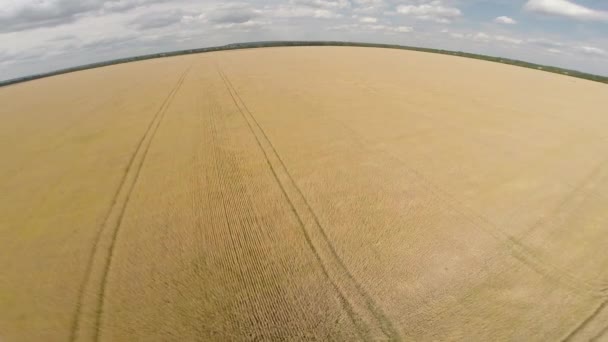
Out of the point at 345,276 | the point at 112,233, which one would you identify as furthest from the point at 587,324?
the point at 112,233

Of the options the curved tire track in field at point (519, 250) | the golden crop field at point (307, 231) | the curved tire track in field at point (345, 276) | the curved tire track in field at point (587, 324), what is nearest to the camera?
the curved tire track in field at point (587, 324)

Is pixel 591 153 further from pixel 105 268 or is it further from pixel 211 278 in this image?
pixel 105 268

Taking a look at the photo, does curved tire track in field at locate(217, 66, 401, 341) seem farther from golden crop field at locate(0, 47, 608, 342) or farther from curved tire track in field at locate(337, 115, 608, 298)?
curved tire track in field at locate(337, 115, 608, 298)

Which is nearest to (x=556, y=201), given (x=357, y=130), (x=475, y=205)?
(x=475, y=205)

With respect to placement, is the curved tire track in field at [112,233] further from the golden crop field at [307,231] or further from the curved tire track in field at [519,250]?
the curved tire track in field at [519,250]

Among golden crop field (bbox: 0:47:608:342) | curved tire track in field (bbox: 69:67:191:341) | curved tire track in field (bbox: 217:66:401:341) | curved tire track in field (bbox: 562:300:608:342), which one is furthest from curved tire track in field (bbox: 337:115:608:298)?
curved tire track in field (bbox: 69:67:191:341)

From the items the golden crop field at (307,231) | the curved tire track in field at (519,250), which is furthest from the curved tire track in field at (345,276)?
the curved tire track in field at (519,250)

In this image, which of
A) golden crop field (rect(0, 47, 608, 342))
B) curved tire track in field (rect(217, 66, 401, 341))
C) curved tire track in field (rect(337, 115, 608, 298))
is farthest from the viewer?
curved tire track in field (rect(337, 115, 608, 298))

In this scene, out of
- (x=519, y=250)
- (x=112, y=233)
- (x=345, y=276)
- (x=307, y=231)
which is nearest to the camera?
(x=345, y=276)

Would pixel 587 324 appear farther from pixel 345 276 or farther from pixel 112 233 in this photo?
pixel 112 233
